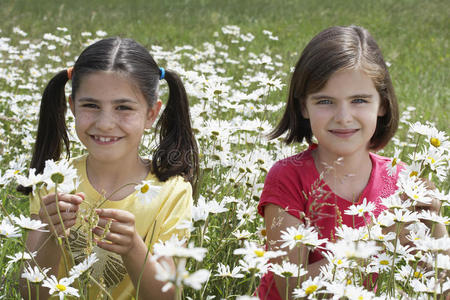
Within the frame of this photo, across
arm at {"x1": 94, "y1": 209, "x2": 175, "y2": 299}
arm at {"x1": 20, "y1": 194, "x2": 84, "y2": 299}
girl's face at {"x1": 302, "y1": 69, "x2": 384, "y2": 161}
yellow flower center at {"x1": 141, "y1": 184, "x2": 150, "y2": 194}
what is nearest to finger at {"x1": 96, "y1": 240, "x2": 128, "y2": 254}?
arm at {"x1": 94, "y1": 209, "x2": 175, "y2": 299}

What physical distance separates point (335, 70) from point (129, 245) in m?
0.95

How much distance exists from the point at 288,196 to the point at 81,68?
2.72ft

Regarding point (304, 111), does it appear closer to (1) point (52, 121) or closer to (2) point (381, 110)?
(2) point (381, 110)

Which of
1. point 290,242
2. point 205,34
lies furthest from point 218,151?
point 205,34

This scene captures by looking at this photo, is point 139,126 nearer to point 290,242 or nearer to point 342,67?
point 342,67

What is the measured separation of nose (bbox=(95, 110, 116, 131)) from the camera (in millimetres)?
1913

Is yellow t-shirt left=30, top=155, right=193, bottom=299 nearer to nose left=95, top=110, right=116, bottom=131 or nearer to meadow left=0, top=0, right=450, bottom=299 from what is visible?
meadow left=0, top=0, right=450, bottom=299

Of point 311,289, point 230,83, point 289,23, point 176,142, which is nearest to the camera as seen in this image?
point 311,289

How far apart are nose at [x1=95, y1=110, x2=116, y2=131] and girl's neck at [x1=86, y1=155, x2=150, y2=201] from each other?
22 centimetres

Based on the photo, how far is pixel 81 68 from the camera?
Answer: 204 cm

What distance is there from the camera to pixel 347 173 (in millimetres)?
2223

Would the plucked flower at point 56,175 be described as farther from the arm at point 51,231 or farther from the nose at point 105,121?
the nose at point 105,121

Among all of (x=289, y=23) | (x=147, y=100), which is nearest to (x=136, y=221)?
(x=147, y=100)

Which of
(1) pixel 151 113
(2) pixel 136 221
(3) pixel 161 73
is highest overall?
(3) pixel 161 73
